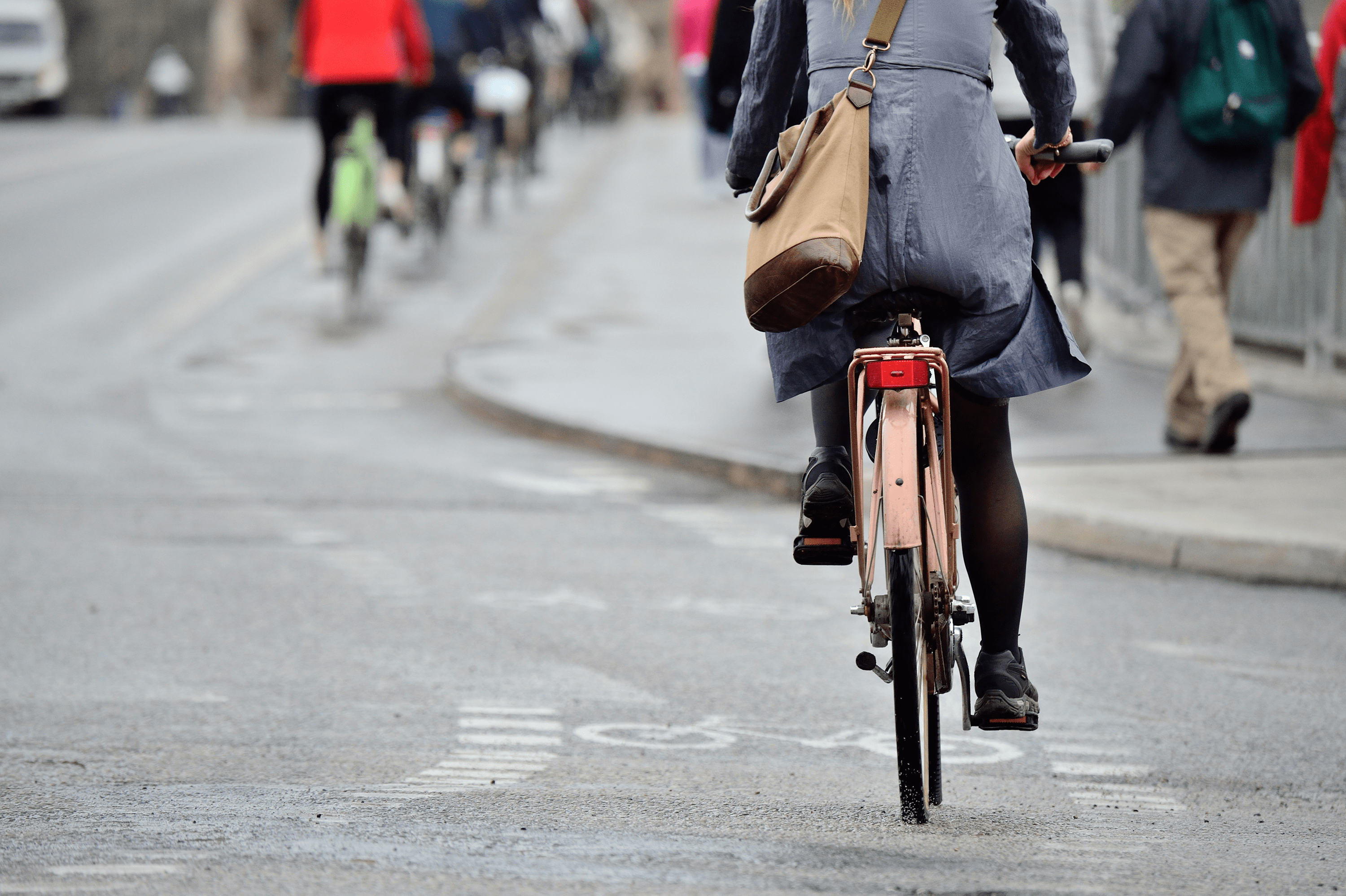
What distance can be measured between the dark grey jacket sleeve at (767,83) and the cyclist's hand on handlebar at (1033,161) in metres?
0.45

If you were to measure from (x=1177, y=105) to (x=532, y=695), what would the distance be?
4.15 meters

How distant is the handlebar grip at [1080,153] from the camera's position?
4.12 metres

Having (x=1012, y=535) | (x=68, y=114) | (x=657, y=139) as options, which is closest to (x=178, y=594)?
(x=1012, y=535)

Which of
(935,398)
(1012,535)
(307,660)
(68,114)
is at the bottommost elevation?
(68,114)

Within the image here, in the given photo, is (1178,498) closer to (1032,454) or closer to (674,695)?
(1032,454)

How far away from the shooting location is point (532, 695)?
509 cm

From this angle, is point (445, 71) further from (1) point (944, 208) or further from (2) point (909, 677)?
(2) point (909, 677)

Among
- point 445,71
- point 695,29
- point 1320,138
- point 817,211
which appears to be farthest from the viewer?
point 695,29

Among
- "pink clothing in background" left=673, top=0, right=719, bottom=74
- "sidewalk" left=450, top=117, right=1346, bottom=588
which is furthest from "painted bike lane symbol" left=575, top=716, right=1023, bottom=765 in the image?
"pink clothing in background" left=673, top=0, right=719, bottom=74

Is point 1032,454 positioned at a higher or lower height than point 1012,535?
lower

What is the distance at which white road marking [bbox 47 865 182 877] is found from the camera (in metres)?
3.51

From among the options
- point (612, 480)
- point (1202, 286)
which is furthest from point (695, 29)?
point (1202, 286)

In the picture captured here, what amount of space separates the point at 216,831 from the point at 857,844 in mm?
1105

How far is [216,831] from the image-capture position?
3.79 meters
